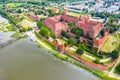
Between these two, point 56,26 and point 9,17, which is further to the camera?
point 9,17

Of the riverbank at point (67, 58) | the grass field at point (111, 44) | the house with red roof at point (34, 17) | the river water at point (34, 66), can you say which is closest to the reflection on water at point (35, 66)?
the river water at point (34, 66)

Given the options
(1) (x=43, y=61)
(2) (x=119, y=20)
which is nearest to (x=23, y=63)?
(1) (x=43, y=61)

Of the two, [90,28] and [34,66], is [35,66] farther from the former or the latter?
[90,28]

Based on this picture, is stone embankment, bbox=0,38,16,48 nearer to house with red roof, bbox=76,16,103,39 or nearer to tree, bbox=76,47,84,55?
tree, bbox=76,47,84,55

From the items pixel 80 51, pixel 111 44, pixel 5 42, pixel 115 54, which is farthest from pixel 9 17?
pixel 115 54

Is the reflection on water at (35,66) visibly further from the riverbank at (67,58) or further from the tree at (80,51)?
the tree at (80,51)

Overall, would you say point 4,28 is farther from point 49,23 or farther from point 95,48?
point 95,48
